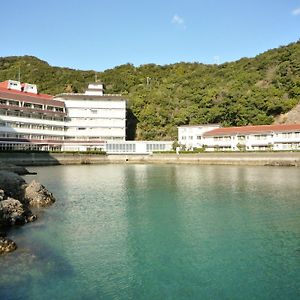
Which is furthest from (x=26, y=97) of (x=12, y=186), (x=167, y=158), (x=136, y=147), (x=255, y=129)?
(x=12, y=186)

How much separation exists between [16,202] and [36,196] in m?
5.22

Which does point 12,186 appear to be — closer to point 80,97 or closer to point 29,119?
point 29,119

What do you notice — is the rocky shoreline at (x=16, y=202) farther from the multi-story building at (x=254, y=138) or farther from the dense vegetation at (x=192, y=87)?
the dense vegetation at (x=192, y=87)

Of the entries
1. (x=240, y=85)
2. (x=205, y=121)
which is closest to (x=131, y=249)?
(x=205, y=121)

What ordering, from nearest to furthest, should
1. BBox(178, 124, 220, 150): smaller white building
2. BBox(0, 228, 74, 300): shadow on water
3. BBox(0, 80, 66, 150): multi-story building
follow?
BBox(0, 228, 74, 300): shadow on water → BBox(0, 80, 66, 150): multi-story building → BBox(178, 124, 220, 150): smaller white building

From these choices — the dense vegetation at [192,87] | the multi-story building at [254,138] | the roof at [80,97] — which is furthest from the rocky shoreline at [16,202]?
the dense vegetation at [192,87]

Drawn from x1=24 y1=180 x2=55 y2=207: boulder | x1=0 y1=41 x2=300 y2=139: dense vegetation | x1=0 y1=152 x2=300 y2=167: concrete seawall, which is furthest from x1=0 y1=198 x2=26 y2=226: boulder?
x1=0 y1=41 x2=300 y2=139: dense vegetation

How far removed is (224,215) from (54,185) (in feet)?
66.7

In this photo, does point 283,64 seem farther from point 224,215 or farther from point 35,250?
point 35,250

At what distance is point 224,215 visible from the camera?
21.8 metres

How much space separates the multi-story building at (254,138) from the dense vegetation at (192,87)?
9.84m

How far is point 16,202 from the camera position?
66.0 feet

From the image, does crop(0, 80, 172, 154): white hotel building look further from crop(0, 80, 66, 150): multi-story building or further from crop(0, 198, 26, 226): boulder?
crop(0, 198, 26, 226): boulder

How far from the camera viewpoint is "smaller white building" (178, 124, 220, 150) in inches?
3295
